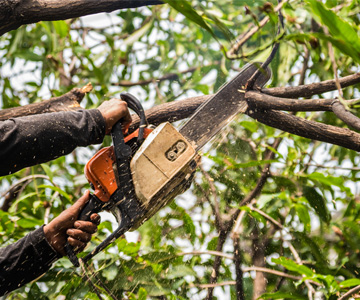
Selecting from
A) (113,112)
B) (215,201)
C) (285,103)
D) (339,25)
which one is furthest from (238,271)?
(339,25)

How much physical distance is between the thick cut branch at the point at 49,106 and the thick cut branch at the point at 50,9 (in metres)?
→ 0.34

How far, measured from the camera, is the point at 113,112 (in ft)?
4.94

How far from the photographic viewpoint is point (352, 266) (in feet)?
7.66

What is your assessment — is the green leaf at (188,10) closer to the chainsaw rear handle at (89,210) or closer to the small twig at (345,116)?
the small twig at (345,116)

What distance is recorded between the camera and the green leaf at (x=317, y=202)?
2.45 meters

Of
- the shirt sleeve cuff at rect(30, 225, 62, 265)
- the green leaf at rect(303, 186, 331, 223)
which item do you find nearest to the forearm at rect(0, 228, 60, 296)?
the shirt sleeve cuff at rect(30, 225, 62, 265)

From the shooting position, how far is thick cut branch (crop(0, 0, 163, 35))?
1614 mm

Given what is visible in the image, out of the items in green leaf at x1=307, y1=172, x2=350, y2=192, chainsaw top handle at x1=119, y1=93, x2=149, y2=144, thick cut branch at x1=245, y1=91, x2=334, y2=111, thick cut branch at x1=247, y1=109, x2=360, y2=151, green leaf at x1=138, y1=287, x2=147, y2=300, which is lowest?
green leaf at x1=138, y1=287, x2=147, y2=300

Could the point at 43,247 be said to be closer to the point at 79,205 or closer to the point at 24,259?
the point at 24,259

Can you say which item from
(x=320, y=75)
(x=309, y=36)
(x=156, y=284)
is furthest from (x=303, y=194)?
(x=309, y=36)

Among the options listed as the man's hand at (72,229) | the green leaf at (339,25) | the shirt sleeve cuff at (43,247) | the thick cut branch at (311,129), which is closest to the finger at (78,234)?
the man's hand at (72,229)

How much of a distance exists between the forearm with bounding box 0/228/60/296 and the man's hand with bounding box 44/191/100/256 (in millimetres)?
28

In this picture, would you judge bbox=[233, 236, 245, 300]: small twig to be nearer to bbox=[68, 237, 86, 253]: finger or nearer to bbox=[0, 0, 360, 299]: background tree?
bbox=[0, 0, 360, 299]: background tree

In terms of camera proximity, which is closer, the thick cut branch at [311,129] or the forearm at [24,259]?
the thick cut branch at [311,129]
